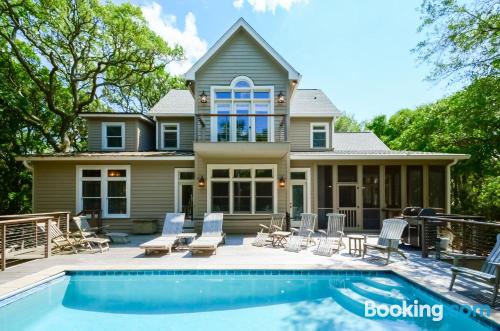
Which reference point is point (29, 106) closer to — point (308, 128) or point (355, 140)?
point (308, 128)

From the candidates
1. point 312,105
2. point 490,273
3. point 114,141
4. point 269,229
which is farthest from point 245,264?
point 114,141

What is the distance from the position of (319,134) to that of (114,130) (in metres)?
10.3

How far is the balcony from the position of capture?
447 inches

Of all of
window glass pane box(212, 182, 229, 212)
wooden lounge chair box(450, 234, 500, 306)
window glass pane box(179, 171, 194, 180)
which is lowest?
wooden lounge chair box(450, 234, 500, 306)

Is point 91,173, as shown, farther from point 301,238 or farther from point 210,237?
point 301,238

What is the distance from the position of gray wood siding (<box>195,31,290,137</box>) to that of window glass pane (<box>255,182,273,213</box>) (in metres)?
3.03

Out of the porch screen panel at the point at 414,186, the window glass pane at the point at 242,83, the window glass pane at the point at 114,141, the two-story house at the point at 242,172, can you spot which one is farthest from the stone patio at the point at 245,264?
the window glass pane at the point at 114,141

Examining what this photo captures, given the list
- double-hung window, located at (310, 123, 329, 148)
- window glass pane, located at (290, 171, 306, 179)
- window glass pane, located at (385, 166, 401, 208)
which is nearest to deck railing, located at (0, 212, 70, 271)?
window glass pane, located at (290, 171, 306, 179)

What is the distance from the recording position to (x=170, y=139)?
16016mm

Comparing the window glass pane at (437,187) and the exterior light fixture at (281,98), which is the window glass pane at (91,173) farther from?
the window glass pane at (437,187)

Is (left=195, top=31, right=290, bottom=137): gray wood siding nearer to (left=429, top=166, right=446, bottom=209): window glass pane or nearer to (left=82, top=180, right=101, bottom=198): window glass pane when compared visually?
(left=82, top=180, right=101, bottom=198): window glass pane

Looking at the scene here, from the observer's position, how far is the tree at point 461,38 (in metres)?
11.5

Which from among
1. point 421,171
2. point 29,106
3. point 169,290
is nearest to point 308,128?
point 421,171

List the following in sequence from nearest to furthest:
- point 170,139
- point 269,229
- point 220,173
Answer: point 269,229 → point 220,173 → point 170,139
